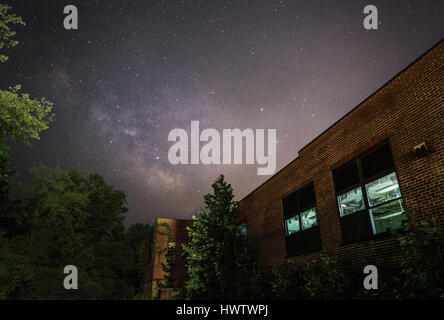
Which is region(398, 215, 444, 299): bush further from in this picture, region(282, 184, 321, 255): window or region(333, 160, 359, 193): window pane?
region(282, 184, 321, 255): window

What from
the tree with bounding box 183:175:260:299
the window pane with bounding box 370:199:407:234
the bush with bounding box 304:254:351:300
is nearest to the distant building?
the tree with bounding box 183:175:260:299

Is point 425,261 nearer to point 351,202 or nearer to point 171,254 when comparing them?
point 351,202

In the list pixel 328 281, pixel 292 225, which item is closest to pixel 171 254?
pixel 292 225

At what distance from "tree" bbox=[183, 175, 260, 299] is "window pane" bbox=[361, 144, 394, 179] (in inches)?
268

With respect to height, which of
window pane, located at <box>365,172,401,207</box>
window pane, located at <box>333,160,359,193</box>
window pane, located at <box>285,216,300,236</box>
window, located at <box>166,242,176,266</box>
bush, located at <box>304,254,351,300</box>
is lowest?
bush, located at <box>304,254,351,300</box>

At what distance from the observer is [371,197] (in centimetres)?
855

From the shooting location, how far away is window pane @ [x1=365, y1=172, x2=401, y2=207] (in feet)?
26.1

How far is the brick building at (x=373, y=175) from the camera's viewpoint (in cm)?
684

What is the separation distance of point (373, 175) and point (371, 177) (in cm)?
9

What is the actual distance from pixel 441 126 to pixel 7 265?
2106 cm

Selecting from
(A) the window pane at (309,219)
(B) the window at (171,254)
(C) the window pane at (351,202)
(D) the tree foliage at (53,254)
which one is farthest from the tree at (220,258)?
(B) the window at (171,254)

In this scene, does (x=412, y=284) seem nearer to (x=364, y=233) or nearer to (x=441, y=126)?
(x=364, y=233)
